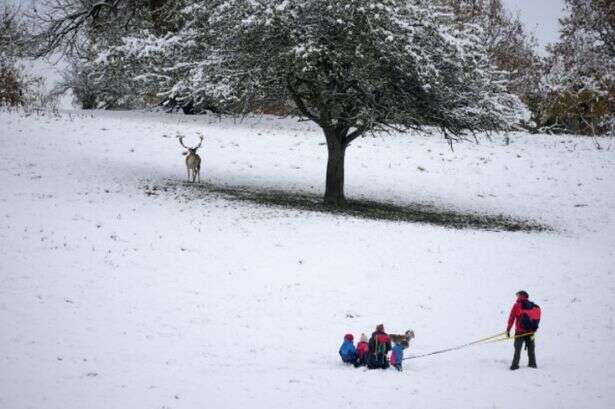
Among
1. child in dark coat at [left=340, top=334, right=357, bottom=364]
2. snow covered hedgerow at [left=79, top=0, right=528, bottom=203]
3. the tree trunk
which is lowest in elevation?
child in dark coat at [left=340, top=334, right=357, bottom=364]

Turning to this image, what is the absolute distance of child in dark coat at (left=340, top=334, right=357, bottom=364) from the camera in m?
11.5

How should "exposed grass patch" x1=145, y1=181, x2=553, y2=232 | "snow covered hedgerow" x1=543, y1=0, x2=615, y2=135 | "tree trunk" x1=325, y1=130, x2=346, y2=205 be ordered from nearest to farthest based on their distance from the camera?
1. "exposed grass patch" x1=145, y1=181, x2=553, y2=232
2. "tree trunk" x1=325, y1=130, x2=346, y2=205
3. "snow covered hedgerow" x1=543, y1=0, x2=615, y2=135

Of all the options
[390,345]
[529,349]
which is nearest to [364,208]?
[529,349]

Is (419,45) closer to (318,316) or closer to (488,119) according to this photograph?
(488,119)

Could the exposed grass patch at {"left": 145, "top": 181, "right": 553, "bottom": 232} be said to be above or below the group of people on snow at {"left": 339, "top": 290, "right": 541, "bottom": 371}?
above

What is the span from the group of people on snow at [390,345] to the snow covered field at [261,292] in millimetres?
242

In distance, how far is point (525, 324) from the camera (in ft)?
39.0

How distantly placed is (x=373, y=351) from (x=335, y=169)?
12125 millimetres

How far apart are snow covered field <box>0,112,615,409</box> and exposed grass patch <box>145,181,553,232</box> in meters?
0.85

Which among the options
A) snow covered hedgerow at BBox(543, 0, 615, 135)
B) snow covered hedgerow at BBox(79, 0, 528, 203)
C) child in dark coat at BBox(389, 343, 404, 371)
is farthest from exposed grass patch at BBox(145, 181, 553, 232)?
snow covered hedgerow at BBox(543, 0, 615, 135)

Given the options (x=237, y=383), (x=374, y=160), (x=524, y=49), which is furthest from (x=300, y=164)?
(x=524, y=49)

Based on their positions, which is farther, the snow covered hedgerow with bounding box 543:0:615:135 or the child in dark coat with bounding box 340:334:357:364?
the snow covered hedgerow with bounding box 543:0:615:135

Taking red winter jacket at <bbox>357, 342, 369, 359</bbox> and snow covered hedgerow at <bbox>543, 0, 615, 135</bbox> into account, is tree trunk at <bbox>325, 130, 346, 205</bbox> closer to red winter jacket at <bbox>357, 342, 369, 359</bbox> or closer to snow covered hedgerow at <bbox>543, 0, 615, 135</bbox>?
red winter jacket at <bbox>357, 342, 369, 359</bbox>

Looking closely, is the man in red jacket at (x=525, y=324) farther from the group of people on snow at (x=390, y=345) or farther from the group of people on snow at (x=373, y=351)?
the group of people on snow at (x=373, y=351)
